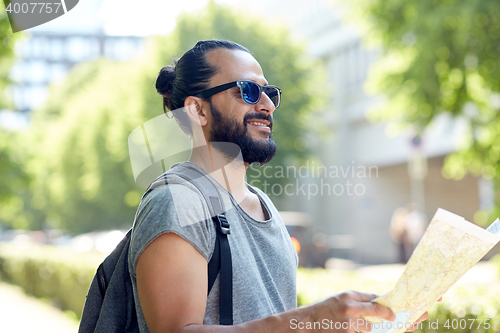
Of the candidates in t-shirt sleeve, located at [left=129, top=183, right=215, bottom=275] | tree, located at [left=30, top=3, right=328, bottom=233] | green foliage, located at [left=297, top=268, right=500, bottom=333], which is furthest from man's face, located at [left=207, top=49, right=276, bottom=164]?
green foliage, located at [left=297, top=268, right=500, bottom=333]

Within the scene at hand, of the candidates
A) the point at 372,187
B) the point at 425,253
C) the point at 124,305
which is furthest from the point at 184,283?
the point at 372,187

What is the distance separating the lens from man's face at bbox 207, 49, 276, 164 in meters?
1.77

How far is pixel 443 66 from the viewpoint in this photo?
680 cm

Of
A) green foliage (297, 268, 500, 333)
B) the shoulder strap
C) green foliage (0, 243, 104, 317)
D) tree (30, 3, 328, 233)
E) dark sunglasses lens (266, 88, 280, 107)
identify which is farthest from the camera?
tree (30, 3, 328, 233)

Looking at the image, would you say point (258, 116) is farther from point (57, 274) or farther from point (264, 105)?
point (57, 274)

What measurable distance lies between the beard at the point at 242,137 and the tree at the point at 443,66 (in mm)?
5143

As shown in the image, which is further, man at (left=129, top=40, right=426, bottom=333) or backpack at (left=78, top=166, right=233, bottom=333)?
backpack at (left=78, top=166, right=233, bottom=333)

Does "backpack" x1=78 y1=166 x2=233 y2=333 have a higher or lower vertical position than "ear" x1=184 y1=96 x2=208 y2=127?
lower

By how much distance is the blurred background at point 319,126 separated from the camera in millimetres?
6629

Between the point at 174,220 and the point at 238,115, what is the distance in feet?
1.93

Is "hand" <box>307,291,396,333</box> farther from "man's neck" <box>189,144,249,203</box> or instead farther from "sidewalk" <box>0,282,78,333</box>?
"sidewalk" <box>0,282,78,333</box>

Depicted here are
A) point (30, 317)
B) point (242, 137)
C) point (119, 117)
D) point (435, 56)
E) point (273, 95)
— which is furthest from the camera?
point (119, 117)

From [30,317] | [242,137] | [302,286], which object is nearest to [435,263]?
[242,137]

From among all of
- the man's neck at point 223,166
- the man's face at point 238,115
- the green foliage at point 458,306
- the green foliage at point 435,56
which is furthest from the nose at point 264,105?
the green foliage at point 435,56
